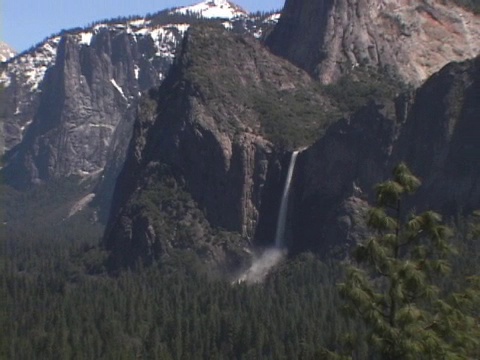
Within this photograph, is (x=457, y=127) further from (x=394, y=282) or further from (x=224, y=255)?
(x=394, y=282)

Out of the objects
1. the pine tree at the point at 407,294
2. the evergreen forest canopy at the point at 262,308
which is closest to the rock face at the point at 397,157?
the evergreen forest canopy at the point at 262,308

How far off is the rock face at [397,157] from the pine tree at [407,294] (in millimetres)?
127362

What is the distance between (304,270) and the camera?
167 m

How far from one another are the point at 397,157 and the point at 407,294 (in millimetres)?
151282

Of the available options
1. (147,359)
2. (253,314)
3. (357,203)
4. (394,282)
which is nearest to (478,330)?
(394,282)

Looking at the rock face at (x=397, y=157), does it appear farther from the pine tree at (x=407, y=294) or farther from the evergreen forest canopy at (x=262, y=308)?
the pine tree at (x=407, y=294)

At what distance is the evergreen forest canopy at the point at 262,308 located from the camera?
101ft

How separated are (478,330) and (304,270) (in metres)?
136

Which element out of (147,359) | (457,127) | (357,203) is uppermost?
(457,127)

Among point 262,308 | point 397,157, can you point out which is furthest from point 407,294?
point 397,157

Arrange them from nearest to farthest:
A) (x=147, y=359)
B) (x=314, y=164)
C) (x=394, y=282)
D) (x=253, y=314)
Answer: (x=394, y=282)
(x=147, y=359)
(x=253, y=314)
(x=314, y=164)

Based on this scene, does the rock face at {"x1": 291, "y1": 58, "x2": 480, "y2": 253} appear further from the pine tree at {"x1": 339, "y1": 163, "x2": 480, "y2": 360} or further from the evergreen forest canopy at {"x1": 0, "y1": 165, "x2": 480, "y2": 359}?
the pine tree at {"x1": 339, "y1": 163, "x2": 480, "y2": 360}

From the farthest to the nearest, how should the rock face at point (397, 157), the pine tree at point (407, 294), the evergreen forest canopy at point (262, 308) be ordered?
1. the rock face at point (397, 157)
2. the evergreen forest canopy at point (262, 308)
3. the pine tree at point (407, 294)

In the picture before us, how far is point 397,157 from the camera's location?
180875mm
